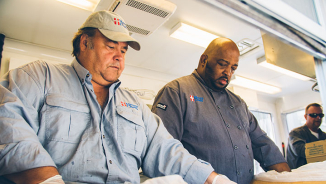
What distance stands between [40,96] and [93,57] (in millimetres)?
413

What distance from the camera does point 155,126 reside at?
4.72 feet

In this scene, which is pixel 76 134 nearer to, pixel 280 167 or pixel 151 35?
pixel 280 167

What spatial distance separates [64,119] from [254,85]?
5.40 m

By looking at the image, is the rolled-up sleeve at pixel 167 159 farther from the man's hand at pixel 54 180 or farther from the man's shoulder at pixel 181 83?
the man's hand at pixel 54 180

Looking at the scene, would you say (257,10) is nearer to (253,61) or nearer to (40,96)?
(40,96)

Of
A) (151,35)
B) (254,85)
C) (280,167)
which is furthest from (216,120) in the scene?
(254,85)

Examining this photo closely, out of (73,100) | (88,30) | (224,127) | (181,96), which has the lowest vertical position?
(224,127)

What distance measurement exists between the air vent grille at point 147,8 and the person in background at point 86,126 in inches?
50.8

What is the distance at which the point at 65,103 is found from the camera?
1.11 meters

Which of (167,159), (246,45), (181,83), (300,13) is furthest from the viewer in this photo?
(246,45)

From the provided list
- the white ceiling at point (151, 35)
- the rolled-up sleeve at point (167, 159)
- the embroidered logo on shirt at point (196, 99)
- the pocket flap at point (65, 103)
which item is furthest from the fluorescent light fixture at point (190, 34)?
the pocket flap at point (65, 103)

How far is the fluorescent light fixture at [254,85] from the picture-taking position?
5471 millimetres

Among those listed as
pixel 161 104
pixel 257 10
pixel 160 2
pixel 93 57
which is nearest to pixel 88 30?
pixel 93 57

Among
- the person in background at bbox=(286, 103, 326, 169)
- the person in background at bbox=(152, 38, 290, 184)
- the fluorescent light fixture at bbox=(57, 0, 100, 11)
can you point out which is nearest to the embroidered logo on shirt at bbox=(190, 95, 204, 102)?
the person in background at bbox=(152, 38, 290, 184)
